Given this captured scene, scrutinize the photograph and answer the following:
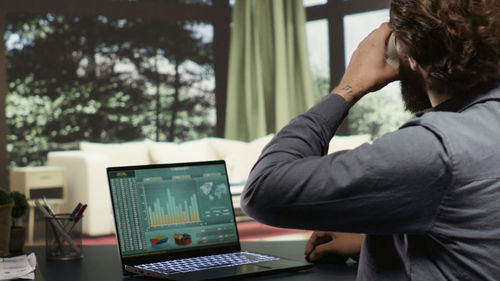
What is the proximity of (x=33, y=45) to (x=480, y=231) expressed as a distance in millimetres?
6236

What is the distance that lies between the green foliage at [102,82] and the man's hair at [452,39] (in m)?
6.01

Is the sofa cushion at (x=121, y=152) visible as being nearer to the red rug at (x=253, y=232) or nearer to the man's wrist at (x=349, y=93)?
the red rug at (x=253, y=232)

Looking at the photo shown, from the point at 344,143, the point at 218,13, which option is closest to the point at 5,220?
the point at 344,143

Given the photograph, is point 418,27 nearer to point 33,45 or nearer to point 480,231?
point 480,231

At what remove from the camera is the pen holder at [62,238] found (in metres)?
1.50

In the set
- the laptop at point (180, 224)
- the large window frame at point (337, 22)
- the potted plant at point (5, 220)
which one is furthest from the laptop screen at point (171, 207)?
the large window frame at point (337, 22)

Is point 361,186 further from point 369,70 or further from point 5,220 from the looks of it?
point 5,220

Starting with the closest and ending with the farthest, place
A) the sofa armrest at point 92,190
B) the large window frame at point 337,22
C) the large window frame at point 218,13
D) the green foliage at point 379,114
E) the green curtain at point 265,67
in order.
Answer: the sofa armrest at point 92,190 → the large window frame at point 218,13 → the green foliage at point 379,114 → the large window frame at point 337,22 → the green curtain at point 265,67

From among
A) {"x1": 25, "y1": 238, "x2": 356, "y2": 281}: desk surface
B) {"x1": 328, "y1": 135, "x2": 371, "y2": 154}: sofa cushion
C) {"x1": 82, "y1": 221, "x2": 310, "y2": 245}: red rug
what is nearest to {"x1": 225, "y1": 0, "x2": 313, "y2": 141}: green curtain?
{"x1": 328, "y1": 135, "x2": 371, "y2": 154}: sofa cushion

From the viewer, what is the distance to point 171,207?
4.59 feet

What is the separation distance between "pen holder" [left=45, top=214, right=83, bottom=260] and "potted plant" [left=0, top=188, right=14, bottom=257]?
0.32ft

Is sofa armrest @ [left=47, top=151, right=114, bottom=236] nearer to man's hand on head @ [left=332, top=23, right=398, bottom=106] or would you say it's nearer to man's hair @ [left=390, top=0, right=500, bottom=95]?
man's hand on head @ [left=332, top=23, right=398, bottom=106]

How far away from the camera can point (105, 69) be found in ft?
22.3

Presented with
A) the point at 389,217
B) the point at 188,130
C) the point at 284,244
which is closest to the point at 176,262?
the point at 284,244
